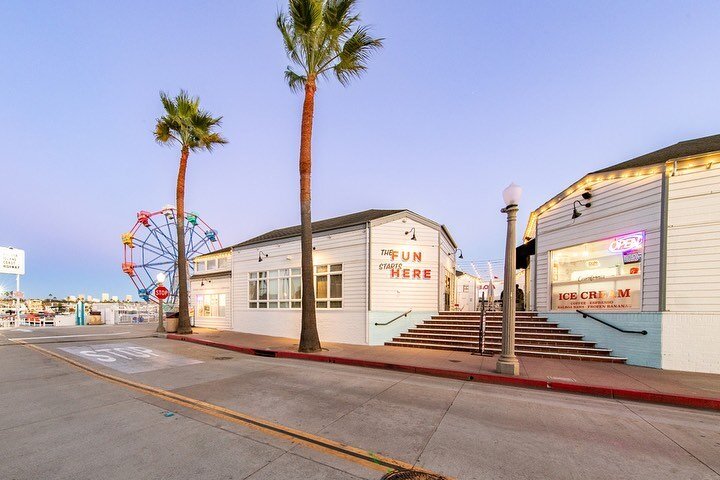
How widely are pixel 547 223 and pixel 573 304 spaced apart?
3.13m

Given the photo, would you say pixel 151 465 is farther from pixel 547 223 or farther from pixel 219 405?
pixel 547 223

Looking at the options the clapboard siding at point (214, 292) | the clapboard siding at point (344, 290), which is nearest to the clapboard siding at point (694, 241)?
the clapboard siding at point (344, 290)

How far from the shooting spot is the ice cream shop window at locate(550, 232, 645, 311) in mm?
8805

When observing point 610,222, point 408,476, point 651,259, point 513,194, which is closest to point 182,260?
point 513,194

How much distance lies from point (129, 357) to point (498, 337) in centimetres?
1264

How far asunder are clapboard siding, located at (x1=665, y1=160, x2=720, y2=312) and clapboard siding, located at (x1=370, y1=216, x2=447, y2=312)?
722cm

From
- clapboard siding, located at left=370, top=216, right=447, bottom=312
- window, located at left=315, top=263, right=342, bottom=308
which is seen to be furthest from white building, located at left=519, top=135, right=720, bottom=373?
window, located at left=315, top=263, right=342, bottom=308

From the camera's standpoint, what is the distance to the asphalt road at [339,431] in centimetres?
329

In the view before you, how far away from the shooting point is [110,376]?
733 centimetres

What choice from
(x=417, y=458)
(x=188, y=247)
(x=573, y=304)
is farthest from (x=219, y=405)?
(x=188, y=247)

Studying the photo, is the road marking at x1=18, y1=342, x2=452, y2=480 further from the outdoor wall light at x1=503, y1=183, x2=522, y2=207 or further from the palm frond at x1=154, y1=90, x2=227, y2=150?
the palm frond at x1=154, y1=90, x2=227, y2=150

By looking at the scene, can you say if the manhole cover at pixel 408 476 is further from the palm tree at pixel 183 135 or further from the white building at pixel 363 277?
the palm tree at pixel 183 135

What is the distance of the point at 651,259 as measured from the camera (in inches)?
326

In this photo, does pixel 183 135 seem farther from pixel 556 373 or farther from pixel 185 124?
pixel 556 373
